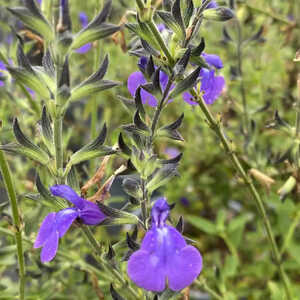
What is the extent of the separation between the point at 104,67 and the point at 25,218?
0.42 m

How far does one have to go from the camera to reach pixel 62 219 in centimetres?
58

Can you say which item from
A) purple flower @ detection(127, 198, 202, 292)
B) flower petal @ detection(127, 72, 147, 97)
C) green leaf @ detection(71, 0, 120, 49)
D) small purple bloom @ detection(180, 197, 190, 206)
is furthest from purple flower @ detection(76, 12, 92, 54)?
small purple bloom @ detection(180, 197, 190, 206)

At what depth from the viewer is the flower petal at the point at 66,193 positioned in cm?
61

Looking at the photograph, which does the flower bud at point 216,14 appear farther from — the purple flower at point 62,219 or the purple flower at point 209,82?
the purple flower at point 62,219

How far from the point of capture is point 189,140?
1832 mm

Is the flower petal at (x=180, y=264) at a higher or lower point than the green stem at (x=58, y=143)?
lower

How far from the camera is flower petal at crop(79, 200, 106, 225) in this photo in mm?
623

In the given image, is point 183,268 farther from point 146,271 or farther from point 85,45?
point 85,45

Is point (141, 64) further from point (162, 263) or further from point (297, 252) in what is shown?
point (297, 252)

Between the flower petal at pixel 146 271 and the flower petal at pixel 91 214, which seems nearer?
the flower petal at pixel 146 271

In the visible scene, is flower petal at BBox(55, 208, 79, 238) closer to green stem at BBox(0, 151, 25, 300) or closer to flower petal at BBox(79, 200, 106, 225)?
flower petal at BBox(79, 200, 106, 225)

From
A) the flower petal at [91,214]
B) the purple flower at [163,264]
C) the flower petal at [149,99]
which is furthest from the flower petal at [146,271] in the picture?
the flower petal at [149,99]

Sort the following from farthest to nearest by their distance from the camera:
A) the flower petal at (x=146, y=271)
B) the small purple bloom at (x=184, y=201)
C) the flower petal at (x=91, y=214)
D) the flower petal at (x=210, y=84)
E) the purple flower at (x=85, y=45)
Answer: the small purple bloom at (x=184, y=201)
the purple flower at (x=85, y=45)
the flower petal at (x=210, y=84)
the flower petal at (x=91, y=214)
the flower petal at (x=146, y=271)

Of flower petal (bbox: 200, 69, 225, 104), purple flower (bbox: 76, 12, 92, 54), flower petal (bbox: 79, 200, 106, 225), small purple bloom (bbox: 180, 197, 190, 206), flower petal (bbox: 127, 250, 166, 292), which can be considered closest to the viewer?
flower petal (bbox: 127, 250, 166, 292)
